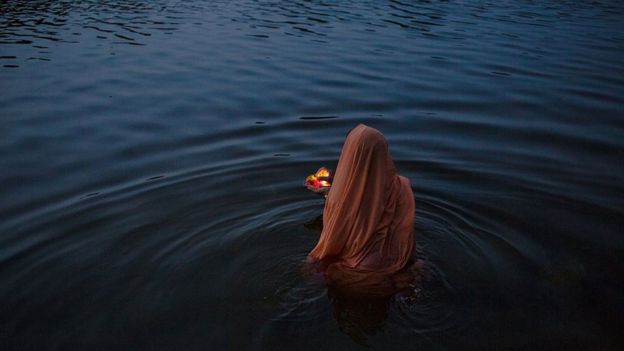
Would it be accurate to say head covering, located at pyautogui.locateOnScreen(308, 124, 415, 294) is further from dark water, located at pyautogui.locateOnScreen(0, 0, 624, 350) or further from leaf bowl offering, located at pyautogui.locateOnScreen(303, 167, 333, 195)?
leaf bowl offering, located at pyautogui.locateOnScreen(303, 167, 333, 195)

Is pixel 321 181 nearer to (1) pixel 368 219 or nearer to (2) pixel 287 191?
(2) pixel 287 191

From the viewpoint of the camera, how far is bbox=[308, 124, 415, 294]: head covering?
4.30 meters

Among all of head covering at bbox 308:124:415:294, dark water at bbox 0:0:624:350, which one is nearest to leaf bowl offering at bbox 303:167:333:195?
dark water at bbox 0:0:624:350

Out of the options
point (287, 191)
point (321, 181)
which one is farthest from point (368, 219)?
point (287, 191)

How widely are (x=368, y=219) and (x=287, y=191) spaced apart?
280 centimetres

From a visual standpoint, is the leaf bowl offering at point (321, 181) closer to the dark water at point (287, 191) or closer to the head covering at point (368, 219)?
the dark water at point (287, 191)

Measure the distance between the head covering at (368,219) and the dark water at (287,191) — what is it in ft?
0.99

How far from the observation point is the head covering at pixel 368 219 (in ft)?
14.1

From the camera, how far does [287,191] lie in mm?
7090

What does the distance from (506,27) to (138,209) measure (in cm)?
1621

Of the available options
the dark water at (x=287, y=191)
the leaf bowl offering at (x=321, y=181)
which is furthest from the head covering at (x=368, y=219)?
the leaf bowl offering at (x=321, y=181)

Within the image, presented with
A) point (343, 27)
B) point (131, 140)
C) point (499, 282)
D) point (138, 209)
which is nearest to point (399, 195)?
point (499, 282)

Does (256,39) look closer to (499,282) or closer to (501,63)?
(501,63)

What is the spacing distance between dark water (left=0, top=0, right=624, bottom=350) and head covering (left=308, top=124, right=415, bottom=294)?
301 mm
